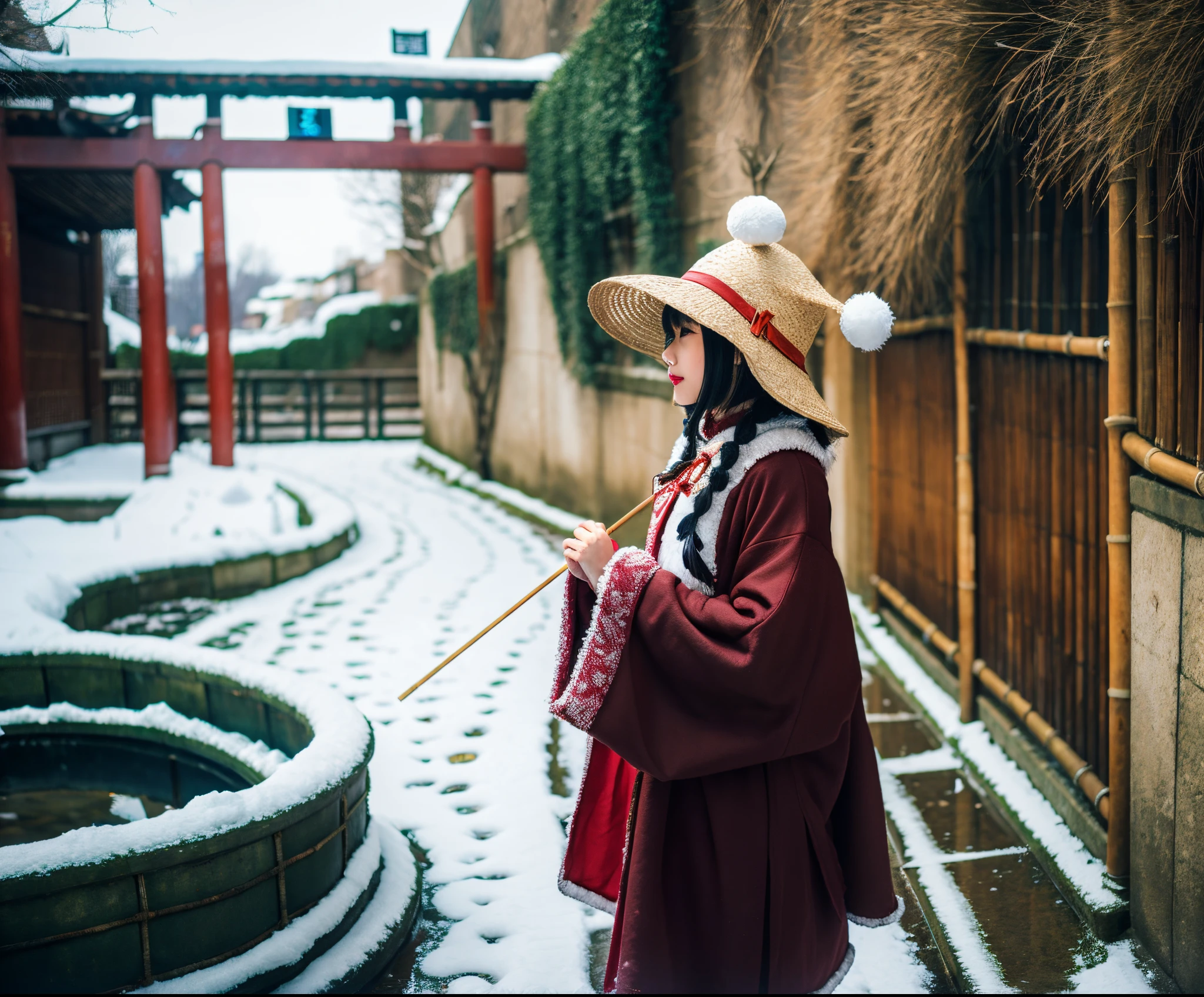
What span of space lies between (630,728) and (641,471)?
6465mm

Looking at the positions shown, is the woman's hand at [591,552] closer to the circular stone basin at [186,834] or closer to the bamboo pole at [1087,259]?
the circular stone basin at [186,834]

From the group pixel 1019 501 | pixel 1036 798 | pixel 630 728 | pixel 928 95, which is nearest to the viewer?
pixel 630 728

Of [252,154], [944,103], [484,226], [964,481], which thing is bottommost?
[964,481]

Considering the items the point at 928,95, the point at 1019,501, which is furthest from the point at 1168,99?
the point at 1019,501

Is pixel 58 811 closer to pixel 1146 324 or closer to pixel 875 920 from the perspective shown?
pixel 875 920

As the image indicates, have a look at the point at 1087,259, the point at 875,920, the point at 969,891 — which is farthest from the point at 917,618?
the point at 875,920

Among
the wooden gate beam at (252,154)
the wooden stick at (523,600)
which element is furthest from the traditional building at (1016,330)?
the wooden gate beam at (252,154)

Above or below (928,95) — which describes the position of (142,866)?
below

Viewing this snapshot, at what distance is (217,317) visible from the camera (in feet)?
35.0

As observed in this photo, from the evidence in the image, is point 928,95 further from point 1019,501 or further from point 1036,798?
point 1036,798

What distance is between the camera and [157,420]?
10516 mm

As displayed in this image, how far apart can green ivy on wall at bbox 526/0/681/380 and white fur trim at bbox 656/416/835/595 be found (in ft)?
17.6

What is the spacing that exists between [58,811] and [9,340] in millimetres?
7733

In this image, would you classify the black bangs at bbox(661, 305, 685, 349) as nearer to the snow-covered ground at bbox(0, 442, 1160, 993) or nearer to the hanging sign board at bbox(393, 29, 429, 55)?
the snow-covered ground at bbox(0, 442, 1160, 993)
